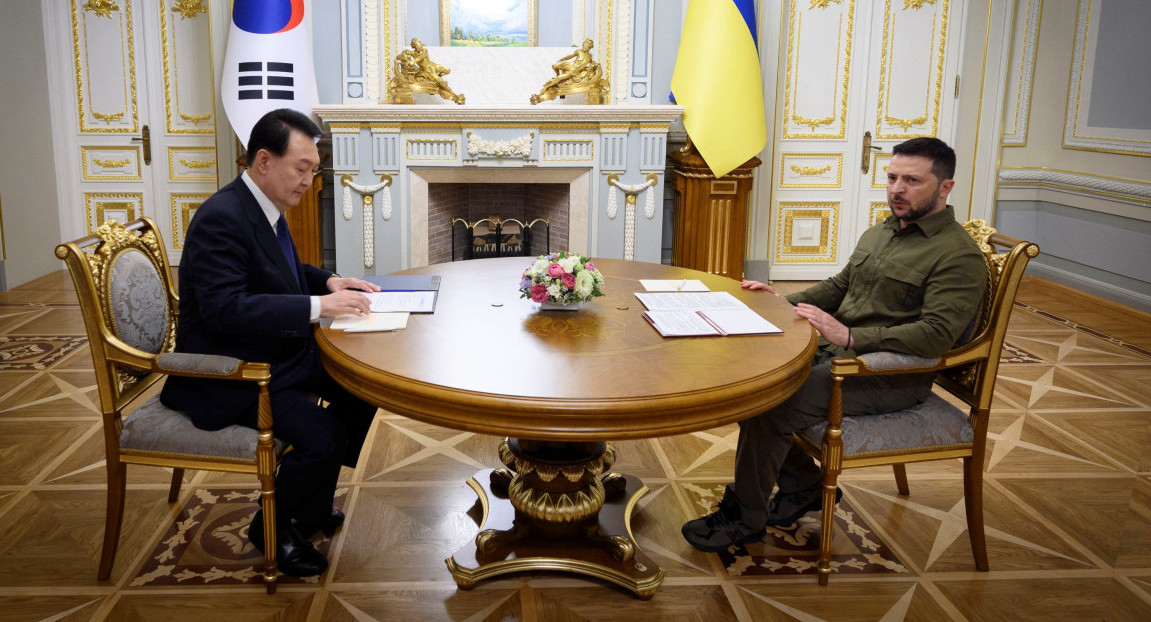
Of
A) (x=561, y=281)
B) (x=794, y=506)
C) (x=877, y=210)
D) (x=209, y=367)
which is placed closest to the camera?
(x=209, y=367)

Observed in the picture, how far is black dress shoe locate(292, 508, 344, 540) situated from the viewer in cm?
260

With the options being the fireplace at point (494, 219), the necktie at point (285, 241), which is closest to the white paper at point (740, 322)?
the necktie at point (285, 241)

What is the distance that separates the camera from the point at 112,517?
91.7 inches

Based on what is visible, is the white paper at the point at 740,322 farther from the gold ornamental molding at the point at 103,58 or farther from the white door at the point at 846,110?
the gold ornamental molding at the point at 103,58

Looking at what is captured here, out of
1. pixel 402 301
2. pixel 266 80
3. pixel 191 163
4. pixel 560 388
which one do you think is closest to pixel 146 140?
pixel 191 163

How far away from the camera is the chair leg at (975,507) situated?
8.11 feet

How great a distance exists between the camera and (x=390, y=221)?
5.43 meters

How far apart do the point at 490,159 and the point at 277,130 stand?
3.12 metres

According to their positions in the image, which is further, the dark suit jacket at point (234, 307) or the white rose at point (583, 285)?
the white rose at point (583, 285)

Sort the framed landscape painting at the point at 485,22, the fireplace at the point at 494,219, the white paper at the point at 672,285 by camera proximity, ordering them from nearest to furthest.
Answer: the white paper at the point at 672,285 < the framed landscape painting at the point at 485,22 < the fireplace at the point at 494,219

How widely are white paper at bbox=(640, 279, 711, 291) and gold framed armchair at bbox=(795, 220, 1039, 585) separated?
2.08 feet

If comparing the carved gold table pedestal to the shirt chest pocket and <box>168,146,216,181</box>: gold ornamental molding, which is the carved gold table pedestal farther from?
<box>168,146,216,181</box>: gold ornamental molding

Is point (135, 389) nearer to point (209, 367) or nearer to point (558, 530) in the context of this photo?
point (209, 367)

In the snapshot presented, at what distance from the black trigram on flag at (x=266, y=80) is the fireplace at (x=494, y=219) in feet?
3.44
